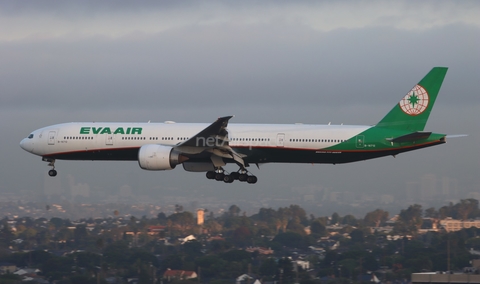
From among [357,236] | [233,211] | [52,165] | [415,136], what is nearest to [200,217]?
[233,211]

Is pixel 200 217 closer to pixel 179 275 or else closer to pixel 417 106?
pixel 179 275

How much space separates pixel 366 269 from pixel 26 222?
137ft

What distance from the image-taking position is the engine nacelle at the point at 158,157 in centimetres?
5612

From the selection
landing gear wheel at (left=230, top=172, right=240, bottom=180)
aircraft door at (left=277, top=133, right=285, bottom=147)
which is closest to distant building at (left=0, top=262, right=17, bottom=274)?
landing gear wheel at (left=230, top=172, right=240, bottom=180)

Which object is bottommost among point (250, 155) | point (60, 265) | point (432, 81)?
point (60, 265)

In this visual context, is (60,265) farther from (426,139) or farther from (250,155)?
(426,139)

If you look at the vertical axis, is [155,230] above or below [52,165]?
below

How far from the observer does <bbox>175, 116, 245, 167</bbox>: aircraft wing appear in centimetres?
5522

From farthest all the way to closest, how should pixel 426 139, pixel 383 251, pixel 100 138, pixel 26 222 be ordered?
1. pixel 26 222
2. pixel 383 251
3. pixel 100 138
4. pixel 426 139

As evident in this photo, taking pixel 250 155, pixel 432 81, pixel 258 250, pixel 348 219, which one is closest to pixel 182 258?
pixel 258 250

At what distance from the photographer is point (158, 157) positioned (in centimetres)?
5609

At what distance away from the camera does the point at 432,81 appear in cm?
5778

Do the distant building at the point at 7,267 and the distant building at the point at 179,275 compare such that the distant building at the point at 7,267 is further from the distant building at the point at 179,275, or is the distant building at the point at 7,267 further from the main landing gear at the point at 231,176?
the main landing gear at the point at 231,176

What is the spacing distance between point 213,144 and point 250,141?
2.69 metres
